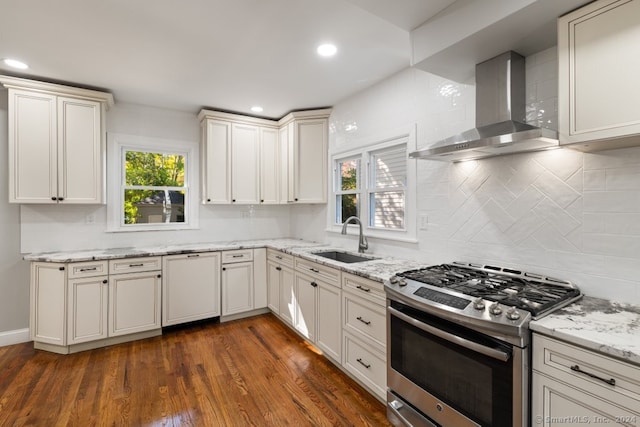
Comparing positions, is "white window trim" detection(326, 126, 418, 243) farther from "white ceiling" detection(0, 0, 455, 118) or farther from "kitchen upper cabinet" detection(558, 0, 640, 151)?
"kitchen upper cabinet" detection(558, 0, 640, 151)

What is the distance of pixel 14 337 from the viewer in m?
3.11

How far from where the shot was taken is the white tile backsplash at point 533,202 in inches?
60.2

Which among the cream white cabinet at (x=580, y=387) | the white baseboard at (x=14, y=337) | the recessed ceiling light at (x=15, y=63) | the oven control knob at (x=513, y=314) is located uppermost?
the recessed ceiling light at (x=15, y=63)

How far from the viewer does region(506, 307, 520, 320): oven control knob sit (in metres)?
1.26

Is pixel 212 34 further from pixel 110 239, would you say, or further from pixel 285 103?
pixel 110 239

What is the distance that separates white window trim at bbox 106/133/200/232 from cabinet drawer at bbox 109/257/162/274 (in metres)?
0.67

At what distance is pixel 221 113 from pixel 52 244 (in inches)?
93.2

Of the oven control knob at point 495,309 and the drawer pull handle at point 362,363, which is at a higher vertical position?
the oven control knob at point 495,309

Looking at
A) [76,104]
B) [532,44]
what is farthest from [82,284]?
[532,44]

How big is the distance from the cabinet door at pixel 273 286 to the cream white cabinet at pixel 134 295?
48.6 inches

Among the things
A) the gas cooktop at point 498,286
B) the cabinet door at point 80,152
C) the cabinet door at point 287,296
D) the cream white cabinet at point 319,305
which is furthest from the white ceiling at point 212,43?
the cabinet door at point 287,296

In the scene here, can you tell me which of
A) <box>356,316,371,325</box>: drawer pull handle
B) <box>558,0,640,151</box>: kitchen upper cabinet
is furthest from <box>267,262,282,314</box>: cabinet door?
<box>558,0,640,151</box>: kitchen upper cabinet

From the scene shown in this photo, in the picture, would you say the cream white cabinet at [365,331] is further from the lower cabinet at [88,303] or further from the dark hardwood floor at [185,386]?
the lower cabinet at [88,303]

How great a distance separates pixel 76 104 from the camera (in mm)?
3102
